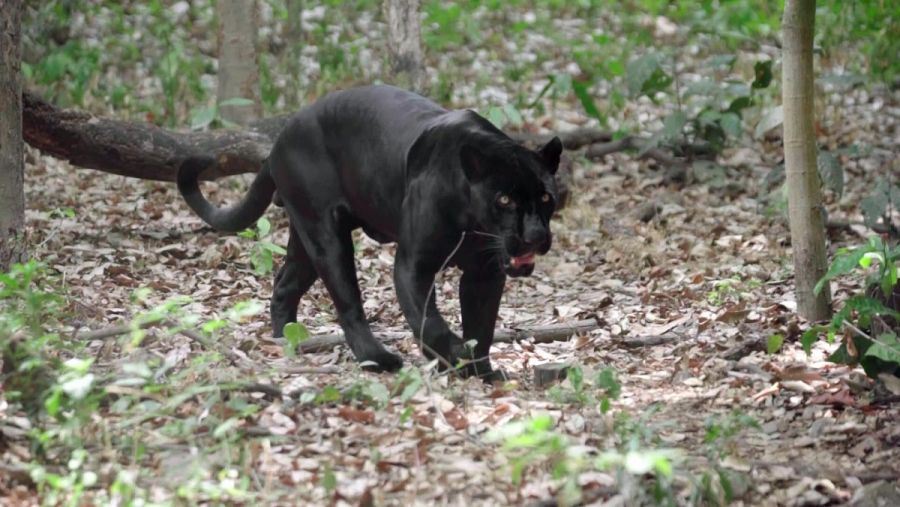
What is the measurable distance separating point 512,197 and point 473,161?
19cm

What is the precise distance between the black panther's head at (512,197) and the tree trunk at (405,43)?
11.9 feet

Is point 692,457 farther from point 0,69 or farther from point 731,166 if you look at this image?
point 731,166

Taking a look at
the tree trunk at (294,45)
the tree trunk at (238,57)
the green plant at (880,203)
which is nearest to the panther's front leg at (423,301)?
the green plant at (880,203)

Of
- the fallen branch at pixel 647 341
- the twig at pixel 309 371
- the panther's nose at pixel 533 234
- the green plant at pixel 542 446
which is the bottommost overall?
the fallen branch at pixel 647 341

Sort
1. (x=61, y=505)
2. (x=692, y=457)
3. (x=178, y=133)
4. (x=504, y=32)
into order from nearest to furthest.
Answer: (x=61, y=505)
(x=692, y=457)
(x=178, y=133)
(x=504, y=32)

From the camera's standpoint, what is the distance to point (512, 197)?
4520mm

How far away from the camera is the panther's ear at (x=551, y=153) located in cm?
460

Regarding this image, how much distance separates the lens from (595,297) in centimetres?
660

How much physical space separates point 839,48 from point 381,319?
6.81m

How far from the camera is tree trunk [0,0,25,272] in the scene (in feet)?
17.1

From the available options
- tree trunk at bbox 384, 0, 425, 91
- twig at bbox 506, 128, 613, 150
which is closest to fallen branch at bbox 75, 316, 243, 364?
tree trunk at bbox 384, 0, 425, 91

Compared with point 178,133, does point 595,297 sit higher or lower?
lower

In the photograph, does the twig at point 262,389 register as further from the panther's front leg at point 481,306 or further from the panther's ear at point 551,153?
the panther's ear at point 551,153

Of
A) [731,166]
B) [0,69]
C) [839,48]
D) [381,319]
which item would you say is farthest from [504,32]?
[0,69]
